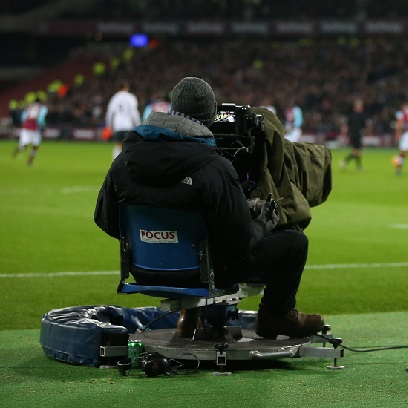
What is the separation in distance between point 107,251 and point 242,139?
7735 millimetres

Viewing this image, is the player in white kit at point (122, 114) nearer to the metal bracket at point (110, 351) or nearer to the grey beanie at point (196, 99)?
the metal bracket at point (110, 351)

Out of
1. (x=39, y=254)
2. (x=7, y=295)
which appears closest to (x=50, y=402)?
(x=7, y=295)

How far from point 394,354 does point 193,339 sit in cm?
135

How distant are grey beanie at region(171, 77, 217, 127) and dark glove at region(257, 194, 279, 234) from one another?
1.97 ft

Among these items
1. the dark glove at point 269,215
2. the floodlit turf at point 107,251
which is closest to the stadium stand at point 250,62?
the floodlit turf at point 107,251

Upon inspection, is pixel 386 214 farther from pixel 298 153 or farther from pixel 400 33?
pixel 400 33

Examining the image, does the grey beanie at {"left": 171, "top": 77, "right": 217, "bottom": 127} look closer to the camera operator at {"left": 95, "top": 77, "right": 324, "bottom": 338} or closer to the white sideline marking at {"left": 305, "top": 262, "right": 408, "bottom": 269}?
the camera operator at {"left": 95, "top": 77, "right": 324, "bottom": 338}

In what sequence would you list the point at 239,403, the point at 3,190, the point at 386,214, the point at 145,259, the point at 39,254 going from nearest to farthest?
the point at 239,403
the point at 145,259
the point at 39,254
the point at 386,214
the point at 3,190

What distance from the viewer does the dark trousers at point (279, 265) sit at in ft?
21.5

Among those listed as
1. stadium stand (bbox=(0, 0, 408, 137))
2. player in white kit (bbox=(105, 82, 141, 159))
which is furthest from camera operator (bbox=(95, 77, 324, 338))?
stadium stand (bbox=(0, 0, 408, 137))

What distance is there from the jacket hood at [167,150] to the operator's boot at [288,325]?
4.21 feet

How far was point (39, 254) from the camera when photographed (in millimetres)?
13648

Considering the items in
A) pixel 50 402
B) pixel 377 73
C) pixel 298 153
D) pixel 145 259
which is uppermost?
pixel 377 73

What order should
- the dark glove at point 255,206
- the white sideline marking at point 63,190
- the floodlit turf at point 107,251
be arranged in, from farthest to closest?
1. the white sideline marking at point 63,190
2. the floodlit turf at point 107,251
3. the dark glove at point 255,206
